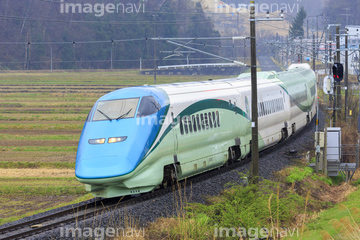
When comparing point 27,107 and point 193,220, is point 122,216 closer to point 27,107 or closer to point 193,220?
point 193,220

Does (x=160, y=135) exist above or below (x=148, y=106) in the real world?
below

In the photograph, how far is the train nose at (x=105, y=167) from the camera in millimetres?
13773

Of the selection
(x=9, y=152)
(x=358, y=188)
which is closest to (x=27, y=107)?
(x=9, y=152)

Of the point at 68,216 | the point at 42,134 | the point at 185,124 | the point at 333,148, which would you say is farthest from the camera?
the point at 42,134

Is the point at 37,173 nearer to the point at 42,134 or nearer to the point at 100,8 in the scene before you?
the point at 42,134

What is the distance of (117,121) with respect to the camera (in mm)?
15031

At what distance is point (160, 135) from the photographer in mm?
15344

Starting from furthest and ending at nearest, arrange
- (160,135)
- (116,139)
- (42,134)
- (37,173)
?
(42,134)
(37,173)
(160,135)
(116,139)

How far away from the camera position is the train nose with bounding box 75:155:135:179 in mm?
13773

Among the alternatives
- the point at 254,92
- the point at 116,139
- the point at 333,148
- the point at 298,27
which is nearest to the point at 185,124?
the point at 254,92

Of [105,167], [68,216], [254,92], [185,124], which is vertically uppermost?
[254,92]

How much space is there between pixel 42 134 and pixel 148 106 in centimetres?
2407

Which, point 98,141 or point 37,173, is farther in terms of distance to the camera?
point 37,173

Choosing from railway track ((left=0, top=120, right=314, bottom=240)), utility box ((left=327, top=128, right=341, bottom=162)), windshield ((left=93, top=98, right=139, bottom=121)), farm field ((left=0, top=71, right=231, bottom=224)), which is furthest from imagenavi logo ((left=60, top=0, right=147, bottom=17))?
railway track ((left=0, top=120, right=314, bottom=240))
